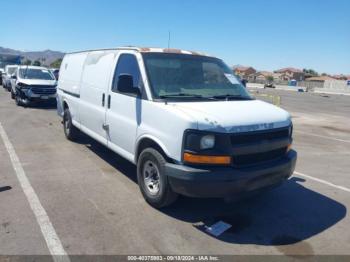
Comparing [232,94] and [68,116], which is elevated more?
[232,94]

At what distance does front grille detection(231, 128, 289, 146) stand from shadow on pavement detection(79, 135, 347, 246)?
41.8 inches

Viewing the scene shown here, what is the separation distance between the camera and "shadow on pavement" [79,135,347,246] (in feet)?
13.2

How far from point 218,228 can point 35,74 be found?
14.4m

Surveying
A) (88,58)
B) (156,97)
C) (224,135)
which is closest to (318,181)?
(224,135)

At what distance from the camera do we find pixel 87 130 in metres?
6.90

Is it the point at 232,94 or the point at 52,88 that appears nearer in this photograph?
the point at 232,94

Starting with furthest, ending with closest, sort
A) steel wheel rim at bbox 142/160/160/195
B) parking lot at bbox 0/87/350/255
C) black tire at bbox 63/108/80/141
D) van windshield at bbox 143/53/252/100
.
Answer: black tire at bbox 63/108/80/141 → van windshield at bbox 143/53/252/100 → steel wheel rim at bbox 142/160/160/195 → parking lot at bbox 0/87/350/255

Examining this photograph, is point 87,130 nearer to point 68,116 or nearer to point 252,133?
point 68,116

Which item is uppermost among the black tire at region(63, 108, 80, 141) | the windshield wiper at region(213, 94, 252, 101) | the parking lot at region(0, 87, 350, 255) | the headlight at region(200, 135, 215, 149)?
the windshield wiper at region(213, 94, 252, 101)

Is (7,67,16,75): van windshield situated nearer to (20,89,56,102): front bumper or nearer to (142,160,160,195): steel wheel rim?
(20,89,56,102): front bumper

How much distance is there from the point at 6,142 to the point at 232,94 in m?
5.78

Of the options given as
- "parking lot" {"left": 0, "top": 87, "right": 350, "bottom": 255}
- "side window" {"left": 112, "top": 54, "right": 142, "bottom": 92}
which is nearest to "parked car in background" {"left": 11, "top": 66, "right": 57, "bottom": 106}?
"parking lot" {"left": 0, "top": 87, "right": 350, "bottom": 255}

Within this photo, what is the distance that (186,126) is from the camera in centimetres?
394

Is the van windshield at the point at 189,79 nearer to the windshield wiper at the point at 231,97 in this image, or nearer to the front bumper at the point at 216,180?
the windshield wiper at the point at 231,97
